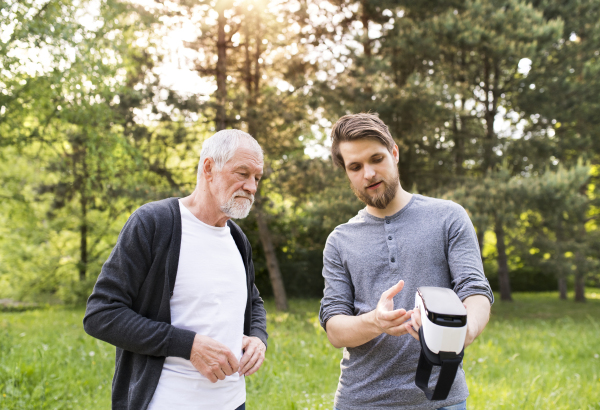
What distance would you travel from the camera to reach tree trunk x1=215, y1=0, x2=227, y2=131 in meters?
10.9

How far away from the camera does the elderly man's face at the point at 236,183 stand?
1.98 m

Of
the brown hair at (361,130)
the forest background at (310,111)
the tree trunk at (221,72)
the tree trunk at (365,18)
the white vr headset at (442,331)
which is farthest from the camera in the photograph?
the tree trunk at (365,18)

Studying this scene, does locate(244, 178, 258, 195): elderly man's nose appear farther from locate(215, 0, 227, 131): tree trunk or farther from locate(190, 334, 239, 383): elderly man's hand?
locate(215, 0, 227, 131): tree trunk

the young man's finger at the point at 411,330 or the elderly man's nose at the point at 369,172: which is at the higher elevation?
the elderly man's nose at the point at 369,172

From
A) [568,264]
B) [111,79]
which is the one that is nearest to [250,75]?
[111,79]

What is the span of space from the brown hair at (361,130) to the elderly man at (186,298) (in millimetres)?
375

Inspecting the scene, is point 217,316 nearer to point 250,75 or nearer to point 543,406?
point 543,406

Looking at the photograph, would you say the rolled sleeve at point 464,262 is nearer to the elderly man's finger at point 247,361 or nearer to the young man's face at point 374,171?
the young man's face at point 374,171

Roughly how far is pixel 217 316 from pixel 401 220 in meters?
0.87

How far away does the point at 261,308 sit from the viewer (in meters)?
2.37

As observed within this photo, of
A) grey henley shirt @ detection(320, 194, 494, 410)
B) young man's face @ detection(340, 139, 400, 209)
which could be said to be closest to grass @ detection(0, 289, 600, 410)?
grey henley shirt @ detection(320, 194, 494, 410)

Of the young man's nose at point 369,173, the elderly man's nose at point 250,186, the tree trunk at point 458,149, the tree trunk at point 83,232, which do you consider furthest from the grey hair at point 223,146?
the tree trunk at point 83,232

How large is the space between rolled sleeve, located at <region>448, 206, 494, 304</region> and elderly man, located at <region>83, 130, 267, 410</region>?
890 millimetres

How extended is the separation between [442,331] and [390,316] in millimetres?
203
